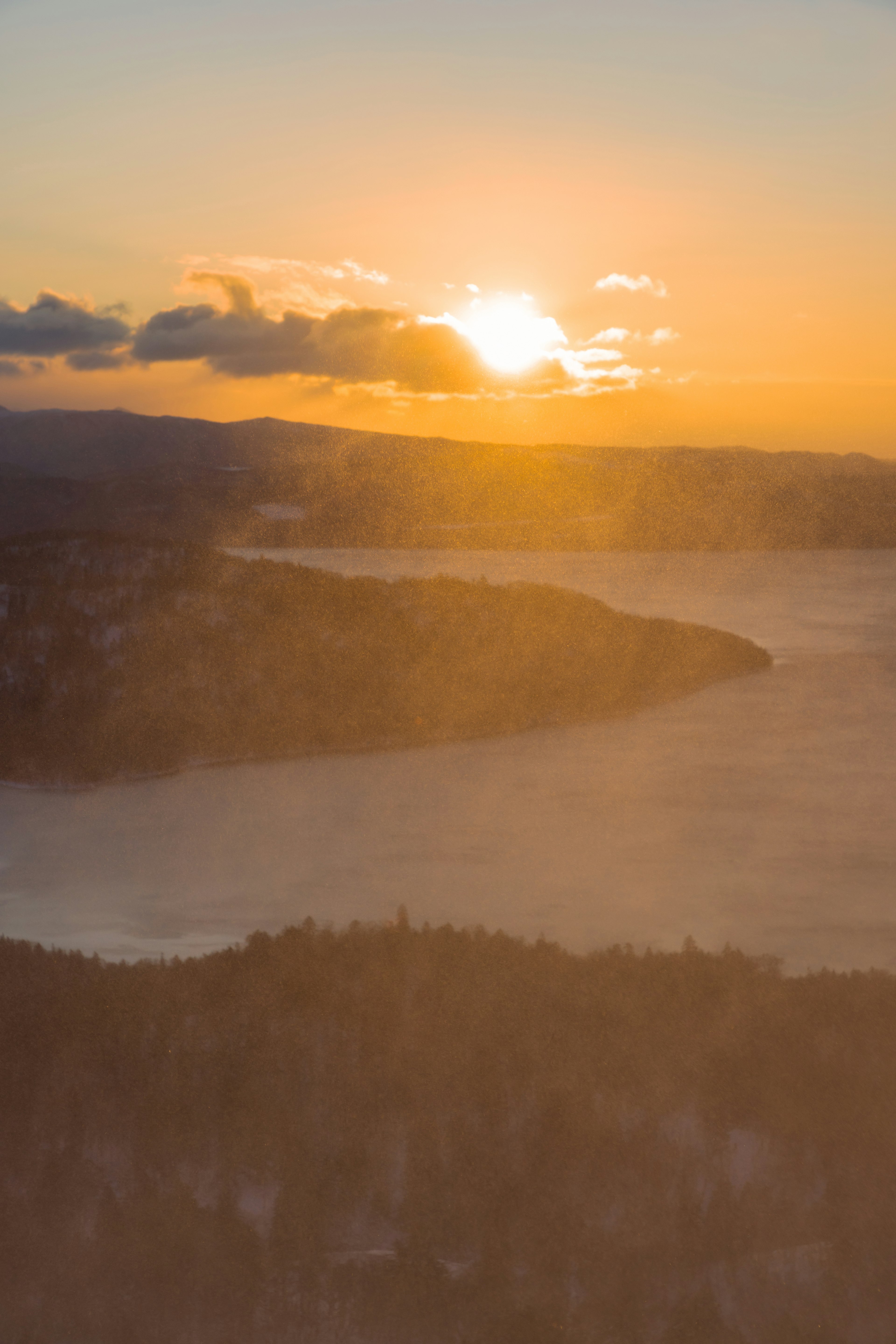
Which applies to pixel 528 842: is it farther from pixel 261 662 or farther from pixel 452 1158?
pixel 261 662

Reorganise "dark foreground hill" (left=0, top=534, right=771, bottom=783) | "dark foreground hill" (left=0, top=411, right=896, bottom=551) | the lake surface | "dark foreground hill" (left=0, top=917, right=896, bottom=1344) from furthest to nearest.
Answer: "dark foreground hill" (left=0, top=411, right=896, bottom=551) < "dark foreground hill" (left=0, top=534, right=771, bottom=783) < the lake surface < "dark foreground hill" (left=0, top=917, right=896, bottom=1344)

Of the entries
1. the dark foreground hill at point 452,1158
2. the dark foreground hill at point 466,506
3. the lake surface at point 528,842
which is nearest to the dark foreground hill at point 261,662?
the lake surface at point 528,842

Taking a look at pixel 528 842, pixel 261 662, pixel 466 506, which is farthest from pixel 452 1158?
pixel 466 506

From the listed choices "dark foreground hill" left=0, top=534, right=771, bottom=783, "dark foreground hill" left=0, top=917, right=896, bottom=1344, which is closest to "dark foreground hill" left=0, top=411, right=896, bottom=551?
"dark foreground hill" left=0, top=534, right=771, bottom=783

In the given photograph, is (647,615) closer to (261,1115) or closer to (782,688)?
(782,688)

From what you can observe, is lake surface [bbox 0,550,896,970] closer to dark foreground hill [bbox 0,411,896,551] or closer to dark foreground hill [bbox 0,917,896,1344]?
dark foreground hill [bbox 0,917,896,1344]

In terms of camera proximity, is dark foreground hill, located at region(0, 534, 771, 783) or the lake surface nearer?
the lake surface

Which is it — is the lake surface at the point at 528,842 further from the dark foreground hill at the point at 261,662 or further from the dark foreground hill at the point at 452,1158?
the dark foreground hill at the point at 452,1158
